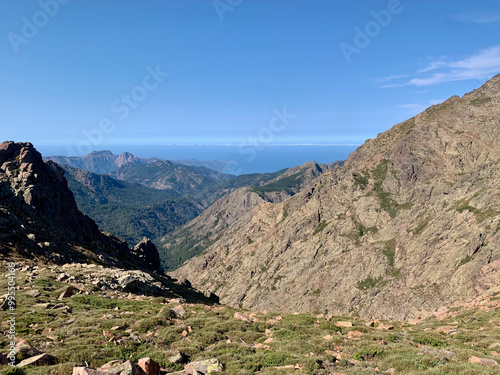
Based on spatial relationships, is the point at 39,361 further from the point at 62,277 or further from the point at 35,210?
the point at 35,210

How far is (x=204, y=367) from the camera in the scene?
645 inches

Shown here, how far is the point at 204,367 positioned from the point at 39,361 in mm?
9286

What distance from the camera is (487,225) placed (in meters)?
156

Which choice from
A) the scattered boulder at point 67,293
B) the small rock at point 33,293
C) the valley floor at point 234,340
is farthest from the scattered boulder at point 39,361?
the small rock at point 33,293

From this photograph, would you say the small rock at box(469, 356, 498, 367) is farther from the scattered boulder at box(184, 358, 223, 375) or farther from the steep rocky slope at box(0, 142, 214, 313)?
the steep rocky slope at box(0, 142, 214, 313)

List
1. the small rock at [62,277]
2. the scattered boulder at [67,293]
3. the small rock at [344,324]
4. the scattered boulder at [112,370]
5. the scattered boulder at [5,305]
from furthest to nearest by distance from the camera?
1. the small rock at [62,277]
2. the scattered boulder at [67,293]
3. the small rock at [344,324]
4. the scattered boulder at [5,305]
5. the scattered boulder at [112,370]

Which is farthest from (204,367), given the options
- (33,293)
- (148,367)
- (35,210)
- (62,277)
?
(35,210)

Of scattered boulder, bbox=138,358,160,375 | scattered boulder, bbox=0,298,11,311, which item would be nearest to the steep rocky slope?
scattered boulder, bbox=0,298,11,311

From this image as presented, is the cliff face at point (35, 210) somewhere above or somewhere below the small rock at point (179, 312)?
above

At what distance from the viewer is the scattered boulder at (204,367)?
1576cm

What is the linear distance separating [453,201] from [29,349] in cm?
24385

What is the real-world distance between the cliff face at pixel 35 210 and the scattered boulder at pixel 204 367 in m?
49.6

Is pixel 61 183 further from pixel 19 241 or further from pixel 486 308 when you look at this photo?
pixel 486 308

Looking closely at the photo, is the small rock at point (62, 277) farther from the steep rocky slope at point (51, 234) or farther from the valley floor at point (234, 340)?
the valley floor at point (234, 340)
